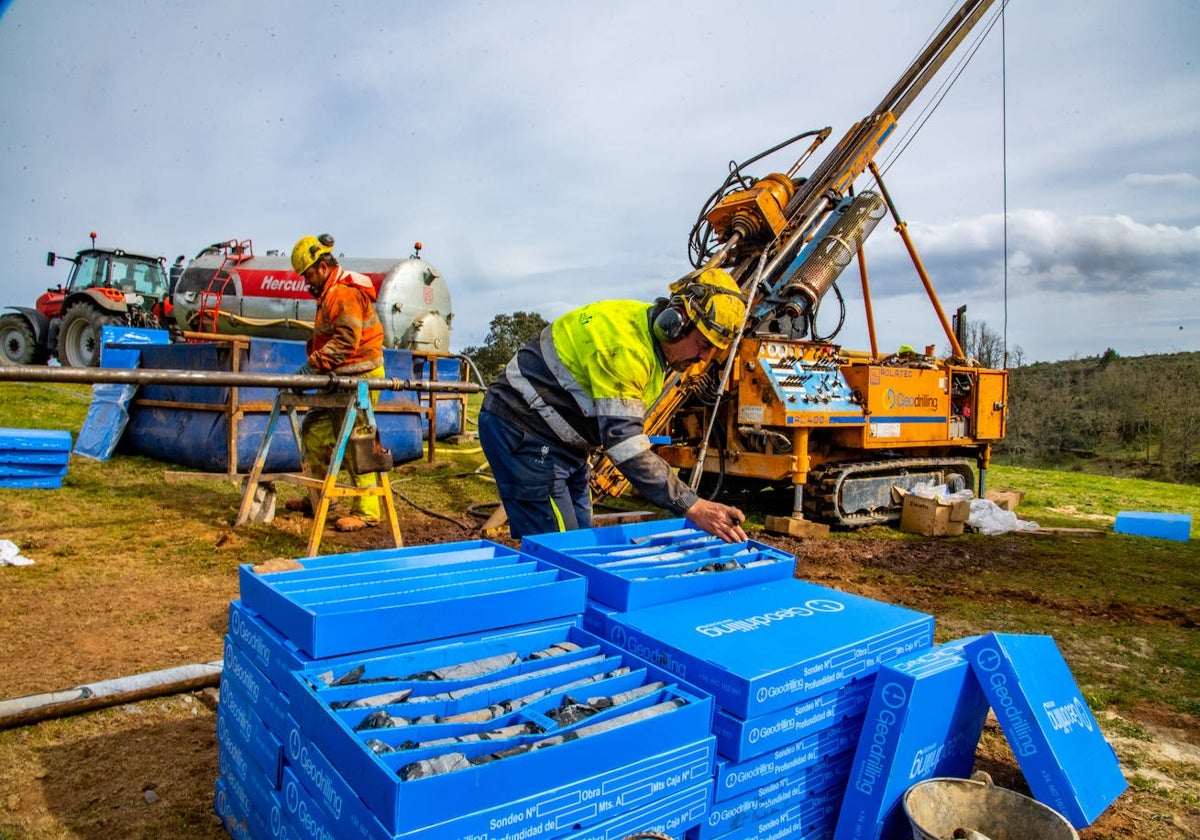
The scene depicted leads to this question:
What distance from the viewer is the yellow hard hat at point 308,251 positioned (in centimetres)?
547

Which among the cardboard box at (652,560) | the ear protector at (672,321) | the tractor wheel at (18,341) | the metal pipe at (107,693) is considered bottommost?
the metal pipe at (107,693)

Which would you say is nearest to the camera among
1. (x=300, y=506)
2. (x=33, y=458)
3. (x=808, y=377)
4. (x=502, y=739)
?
(x=502, y=739)

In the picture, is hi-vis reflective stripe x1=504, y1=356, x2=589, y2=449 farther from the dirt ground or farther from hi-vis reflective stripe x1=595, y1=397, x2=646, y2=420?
the dirt ground

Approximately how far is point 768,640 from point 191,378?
3640 millimetres

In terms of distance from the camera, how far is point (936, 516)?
27.6ft

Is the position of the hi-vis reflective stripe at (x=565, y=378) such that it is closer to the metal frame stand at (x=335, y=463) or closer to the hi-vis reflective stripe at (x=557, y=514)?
the hi-vis reflective stripe at (x=557, y=514)

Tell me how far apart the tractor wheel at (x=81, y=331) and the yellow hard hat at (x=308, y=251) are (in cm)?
1071

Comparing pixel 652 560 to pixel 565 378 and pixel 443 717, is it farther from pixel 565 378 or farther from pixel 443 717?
pixel 443 717

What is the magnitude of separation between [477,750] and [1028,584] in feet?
20.5

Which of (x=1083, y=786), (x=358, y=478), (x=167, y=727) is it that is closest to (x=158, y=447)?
(x=358, y=478)

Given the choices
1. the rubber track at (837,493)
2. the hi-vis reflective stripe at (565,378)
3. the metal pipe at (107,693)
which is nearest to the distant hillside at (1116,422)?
the rubber track at (837,493)

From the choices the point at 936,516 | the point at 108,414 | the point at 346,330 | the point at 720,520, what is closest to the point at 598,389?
the point at 720,520

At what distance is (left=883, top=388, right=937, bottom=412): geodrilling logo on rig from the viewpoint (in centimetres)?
858

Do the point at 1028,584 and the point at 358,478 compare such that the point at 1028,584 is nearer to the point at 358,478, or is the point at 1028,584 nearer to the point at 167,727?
the point at 358,478
